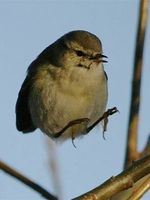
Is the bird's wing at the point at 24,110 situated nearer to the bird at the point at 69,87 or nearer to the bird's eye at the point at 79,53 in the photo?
the bird at the point at 69,87

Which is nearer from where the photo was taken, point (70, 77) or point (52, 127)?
point (70, 77)

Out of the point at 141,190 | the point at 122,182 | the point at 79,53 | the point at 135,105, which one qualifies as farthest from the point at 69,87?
the point at 122,182

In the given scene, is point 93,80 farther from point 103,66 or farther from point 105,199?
point 105,199

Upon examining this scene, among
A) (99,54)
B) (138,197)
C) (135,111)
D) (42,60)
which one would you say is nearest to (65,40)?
(42,60)

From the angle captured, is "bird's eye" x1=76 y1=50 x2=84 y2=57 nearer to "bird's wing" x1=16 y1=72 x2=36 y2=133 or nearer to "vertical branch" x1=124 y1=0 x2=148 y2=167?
"bird's wing" x1=16 y1=72 x2=36 y2=133

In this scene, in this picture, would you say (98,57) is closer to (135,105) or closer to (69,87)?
(69,87)

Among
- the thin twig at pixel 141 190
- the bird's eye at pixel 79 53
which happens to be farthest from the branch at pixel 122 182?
the bird's eye at pixel 79 53
